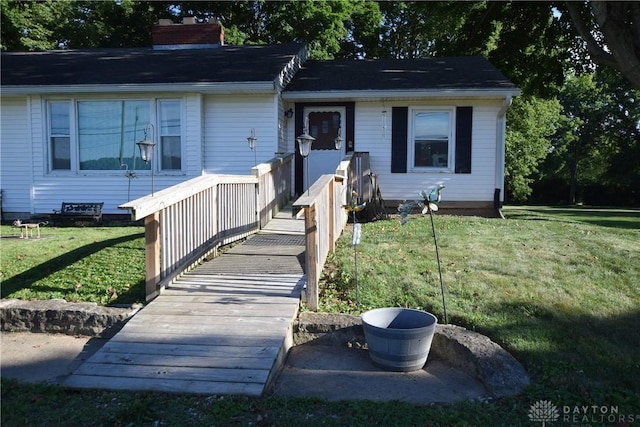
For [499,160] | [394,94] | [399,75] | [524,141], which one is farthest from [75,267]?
[524,141]

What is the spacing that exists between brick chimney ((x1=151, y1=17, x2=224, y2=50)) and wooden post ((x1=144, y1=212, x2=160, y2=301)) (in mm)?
11106

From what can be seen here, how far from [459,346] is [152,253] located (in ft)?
10.3

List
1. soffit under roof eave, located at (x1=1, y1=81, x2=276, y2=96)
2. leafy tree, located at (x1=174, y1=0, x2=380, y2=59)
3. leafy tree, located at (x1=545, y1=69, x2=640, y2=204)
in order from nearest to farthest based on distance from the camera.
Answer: soffit under roof eave, located at (x1=1, y1=81, x2=276, y2=96) < leafy tree, located at (x1=174, y1=0, x2=380, y2=59) < leafy tree, located at (x1=545, y1=69, x2=640, y2=204)

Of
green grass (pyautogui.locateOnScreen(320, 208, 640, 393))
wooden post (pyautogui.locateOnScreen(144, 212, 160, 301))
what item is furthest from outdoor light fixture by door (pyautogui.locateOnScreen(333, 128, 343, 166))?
wooden post (pyautogui.locateOnScreen(144, 212, 160, 301))

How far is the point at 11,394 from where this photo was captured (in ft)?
12.0

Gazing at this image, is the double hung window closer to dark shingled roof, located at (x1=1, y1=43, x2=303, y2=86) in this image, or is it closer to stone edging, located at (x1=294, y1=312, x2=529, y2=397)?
dark shingled roof, located at (x1=1, y1=43, x2=303, y2=86)

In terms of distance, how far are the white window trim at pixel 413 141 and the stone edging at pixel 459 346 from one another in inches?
284

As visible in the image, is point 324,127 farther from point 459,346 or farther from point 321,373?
point 321,373

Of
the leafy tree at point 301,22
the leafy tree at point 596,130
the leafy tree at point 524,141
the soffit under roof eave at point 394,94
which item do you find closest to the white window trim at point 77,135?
the soffit under roof eave at point 394,94

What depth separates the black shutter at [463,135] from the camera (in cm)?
1120

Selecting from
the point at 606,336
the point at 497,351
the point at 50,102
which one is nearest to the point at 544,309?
the point at 606,336

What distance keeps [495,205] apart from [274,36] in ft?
52.0

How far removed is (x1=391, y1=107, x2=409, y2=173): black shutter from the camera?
37.3 feet

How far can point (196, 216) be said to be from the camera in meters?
6.11
